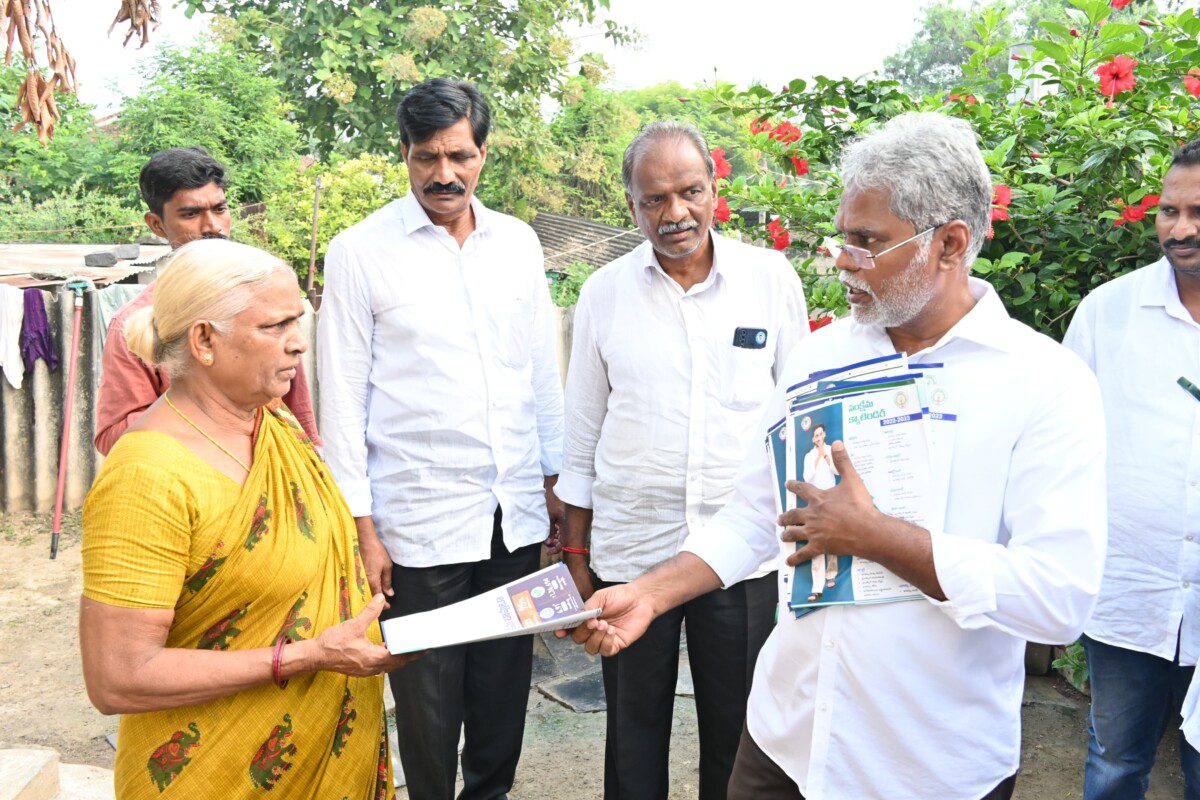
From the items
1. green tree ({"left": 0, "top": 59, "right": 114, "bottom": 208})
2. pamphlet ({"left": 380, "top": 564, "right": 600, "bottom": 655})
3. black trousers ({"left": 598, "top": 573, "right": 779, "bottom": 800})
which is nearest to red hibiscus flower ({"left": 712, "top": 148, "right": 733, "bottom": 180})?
black trousers ({"left": 598, "top": 573, "right": 779, "bottom": 800})

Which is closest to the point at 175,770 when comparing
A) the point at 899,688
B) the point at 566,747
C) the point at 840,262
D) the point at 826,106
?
the point at 899,688

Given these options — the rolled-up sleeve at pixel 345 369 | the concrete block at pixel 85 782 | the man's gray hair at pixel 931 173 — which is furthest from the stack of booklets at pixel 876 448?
the concrete block at pixel 85 782

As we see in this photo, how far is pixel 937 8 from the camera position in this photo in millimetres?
46719

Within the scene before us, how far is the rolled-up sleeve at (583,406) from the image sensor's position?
320 centimetres

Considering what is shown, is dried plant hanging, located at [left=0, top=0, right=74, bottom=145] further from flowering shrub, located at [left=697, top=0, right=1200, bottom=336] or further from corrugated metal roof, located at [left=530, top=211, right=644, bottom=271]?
corrugated metal roof, located at [left=530, top=211, right=644, bottom=271]

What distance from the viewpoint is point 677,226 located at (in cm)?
300

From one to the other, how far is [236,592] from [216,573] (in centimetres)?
6

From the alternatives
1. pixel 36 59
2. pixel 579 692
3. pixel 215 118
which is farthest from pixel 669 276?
pixel 215 118

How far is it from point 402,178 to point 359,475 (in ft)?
39.8

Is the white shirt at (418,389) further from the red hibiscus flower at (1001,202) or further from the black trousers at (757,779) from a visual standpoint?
the red hibiscus flower at (1001,202)

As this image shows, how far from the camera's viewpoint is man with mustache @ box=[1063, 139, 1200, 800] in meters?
2.66

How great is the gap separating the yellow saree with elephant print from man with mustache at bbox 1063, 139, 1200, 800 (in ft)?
6.72

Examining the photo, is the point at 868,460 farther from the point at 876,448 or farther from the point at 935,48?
the point at 935,48

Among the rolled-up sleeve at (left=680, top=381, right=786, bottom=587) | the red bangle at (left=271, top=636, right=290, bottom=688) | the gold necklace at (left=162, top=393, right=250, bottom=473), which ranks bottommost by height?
the red bangle at (left=271, top=636, right=290, bottom=688)
